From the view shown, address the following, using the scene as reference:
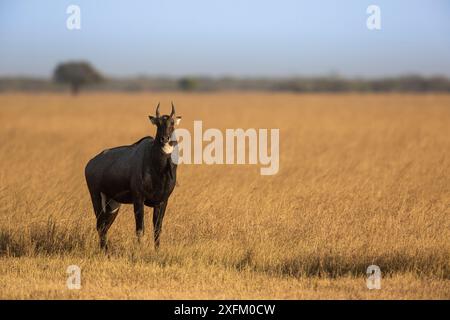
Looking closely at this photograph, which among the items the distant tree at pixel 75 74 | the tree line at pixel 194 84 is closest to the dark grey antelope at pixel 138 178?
the tree line at pixel 194 84

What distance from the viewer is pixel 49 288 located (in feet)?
28.5

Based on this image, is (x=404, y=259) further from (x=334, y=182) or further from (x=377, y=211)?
(x=334, y=182)

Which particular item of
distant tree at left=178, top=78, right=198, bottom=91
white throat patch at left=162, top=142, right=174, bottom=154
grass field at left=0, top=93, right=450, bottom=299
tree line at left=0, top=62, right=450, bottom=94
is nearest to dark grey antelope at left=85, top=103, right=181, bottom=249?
white throat patch at left=162, top=142, right=174, bottom=154

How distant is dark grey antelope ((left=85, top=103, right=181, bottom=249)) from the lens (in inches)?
399

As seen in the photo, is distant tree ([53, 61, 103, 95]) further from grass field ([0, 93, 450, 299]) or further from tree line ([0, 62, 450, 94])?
grass field ([0, 93, 450, 299])

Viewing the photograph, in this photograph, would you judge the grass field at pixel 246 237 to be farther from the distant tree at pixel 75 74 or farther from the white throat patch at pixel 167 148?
the distant tree at pixel 75 74

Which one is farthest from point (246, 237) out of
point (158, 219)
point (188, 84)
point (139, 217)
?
point (188, 84)

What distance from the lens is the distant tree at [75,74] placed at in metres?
126

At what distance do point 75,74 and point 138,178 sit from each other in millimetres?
118916

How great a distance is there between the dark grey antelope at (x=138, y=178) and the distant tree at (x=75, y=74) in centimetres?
11502

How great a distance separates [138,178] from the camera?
10445mm

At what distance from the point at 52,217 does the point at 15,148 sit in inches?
530

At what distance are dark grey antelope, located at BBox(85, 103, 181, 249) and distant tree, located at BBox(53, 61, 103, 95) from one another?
115m
